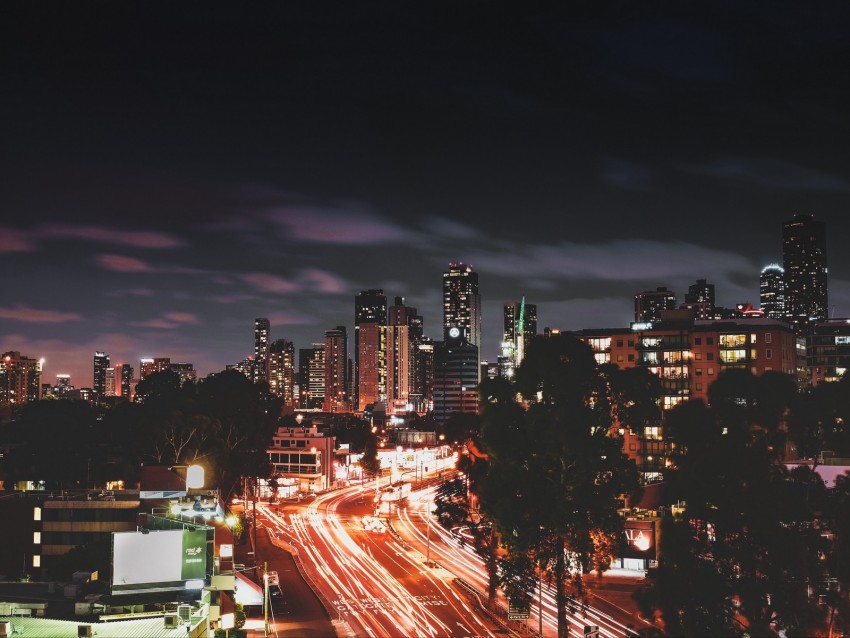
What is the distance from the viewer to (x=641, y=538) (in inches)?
2226

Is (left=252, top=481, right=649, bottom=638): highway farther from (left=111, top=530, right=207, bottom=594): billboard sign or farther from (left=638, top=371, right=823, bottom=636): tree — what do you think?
(left=111, top=530, right=207, bottom=594): billboard sign

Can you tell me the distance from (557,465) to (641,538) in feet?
84.5

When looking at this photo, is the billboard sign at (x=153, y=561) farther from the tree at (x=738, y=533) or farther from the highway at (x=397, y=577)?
the tree at (x=738, y=533)

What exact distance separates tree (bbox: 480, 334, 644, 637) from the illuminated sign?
74.9ft

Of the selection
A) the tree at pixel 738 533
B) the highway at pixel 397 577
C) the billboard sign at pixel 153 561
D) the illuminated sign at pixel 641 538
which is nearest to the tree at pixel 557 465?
the highway at pixel 397 577

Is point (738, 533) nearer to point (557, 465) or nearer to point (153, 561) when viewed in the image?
point (557, 465)

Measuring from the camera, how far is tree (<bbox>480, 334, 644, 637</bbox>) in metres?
33.2

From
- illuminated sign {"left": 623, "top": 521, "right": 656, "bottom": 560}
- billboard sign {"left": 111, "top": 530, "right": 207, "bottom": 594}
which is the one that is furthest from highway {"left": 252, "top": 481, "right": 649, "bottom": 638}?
billboard sign {"left": 111, "top": 530, "right": 207, "bottom": 594}

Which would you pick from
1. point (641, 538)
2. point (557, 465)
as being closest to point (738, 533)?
point (557, 465)

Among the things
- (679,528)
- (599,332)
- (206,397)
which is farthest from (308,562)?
(599,332)

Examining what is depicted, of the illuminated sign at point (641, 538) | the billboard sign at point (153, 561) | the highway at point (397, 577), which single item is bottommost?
the highway at point (397, 577)

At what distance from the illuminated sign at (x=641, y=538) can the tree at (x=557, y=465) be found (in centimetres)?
2284

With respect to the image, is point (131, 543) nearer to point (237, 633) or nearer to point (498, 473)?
point (237, 633)

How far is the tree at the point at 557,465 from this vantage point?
3322 centimetres
